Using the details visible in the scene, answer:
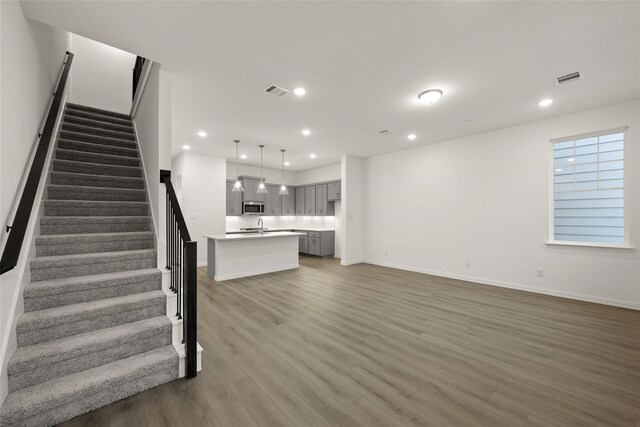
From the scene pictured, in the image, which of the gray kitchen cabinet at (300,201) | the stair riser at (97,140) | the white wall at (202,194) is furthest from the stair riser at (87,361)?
the gray kitchen cabinet at (300,201)

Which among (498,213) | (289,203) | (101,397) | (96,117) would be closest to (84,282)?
(101,397)

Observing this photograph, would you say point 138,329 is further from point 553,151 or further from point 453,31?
point 553,151

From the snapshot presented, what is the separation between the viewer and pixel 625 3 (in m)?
2.09

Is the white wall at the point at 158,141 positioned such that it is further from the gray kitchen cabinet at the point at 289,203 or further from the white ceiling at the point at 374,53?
the gray kitchen cabinet at the point at 289,203

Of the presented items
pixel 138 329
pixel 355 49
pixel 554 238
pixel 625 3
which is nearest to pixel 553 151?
pixel 554 238

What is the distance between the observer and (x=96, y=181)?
3510 millimetres

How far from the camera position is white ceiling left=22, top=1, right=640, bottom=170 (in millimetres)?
2174

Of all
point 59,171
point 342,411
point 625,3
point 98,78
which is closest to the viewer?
point 342,411

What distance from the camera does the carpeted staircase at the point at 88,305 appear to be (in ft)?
5.84

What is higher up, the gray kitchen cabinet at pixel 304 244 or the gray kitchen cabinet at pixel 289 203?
the gray kitchen cabinet at pixel 289 203

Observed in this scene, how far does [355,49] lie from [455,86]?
1.61 m

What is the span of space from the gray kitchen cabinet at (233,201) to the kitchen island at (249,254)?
219cm

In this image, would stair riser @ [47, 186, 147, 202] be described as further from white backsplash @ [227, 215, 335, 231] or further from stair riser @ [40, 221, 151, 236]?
white backsplash @ [227, 215, 335, 231]

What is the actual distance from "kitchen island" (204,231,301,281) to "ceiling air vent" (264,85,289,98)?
3157mm
